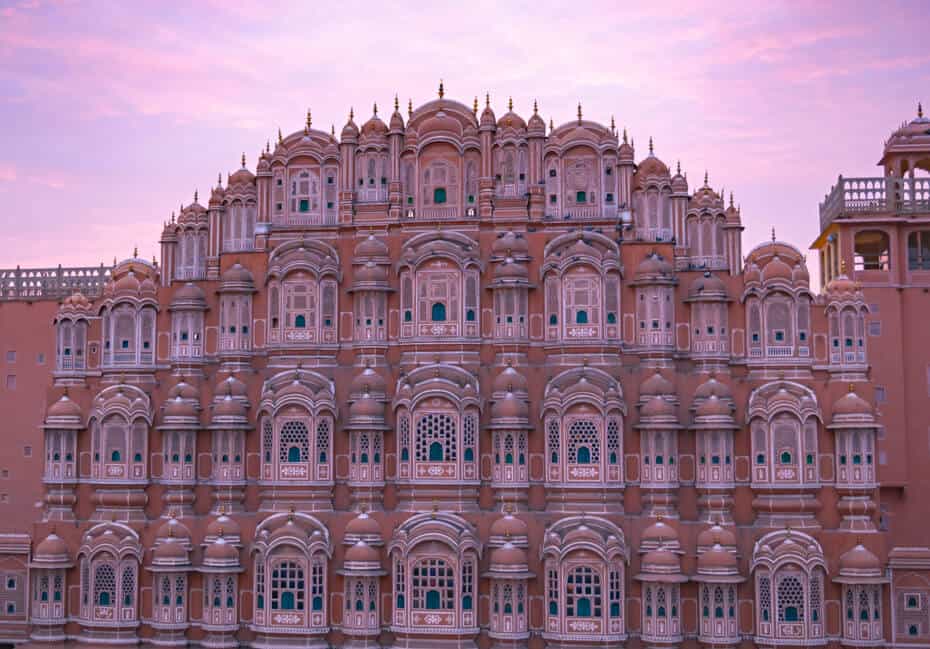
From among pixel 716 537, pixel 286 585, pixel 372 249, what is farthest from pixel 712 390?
pixel 286 585

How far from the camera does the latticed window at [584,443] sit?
44.7 m

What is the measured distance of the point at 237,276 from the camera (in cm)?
4759

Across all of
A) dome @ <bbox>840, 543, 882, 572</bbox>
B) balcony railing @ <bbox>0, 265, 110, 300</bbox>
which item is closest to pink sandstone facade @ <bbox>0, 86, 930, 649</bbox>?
dome @ <bbox>840, 543, 882, 572</bbox>

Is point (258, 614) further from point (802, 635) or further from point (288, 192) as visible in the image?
point (802, 635)

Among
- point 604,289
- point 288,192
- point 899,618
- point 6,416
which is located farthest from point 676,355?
point 6,416

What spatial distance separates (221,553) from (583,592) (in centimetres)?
1346

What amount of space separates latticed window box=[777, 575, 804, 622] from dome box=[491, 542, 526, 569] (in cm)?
916

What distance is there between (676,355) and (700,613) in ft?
31.2

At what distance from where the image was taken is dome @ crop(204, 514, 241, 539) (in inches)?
1791

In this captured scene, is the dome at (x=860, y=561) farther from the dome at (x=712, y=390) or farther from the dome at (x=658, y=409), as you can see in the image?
the dome at (x=658, y=409)

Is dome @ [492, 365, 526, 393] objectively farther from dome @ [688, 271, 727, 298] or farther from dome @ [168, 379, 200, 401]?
dome @ [168, 379, 200, 401]

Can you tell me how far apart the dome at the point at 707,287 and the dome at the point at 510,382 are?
23.9 ft

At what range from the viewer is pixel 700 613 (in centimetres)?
4328

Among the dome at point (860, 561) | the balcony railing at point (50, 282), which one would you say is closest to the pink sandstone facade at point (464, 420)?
the dome at point (860, 561)
